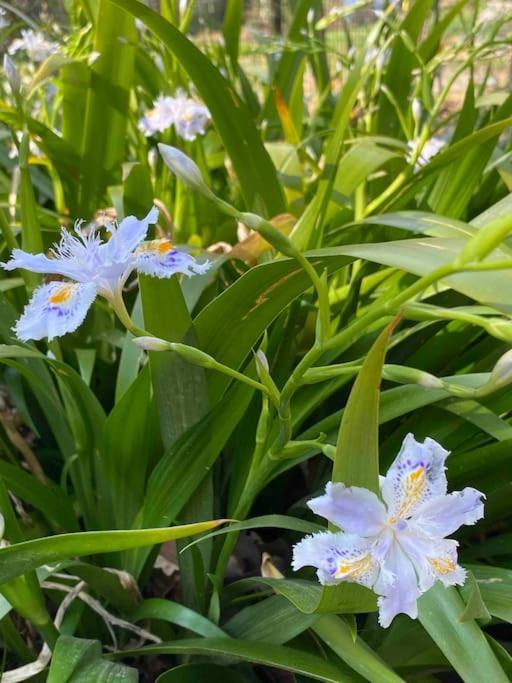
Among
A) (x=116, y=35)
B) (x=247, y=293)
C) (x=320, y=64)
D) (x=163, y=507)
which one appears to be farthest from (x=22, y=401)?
(x=320, y=64)

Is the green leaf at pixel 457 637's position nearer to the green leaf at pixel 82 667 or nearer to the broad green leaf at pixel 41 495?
the green leaf at pixel 82 667

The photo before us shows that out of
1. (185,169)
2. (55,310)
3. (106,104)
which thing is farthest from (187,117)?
(55,310)

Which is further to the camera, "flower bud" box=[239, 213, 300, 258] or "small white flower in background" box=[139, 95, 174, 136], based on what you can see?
"small white flower in background" box=[139, 95, 174, 136]

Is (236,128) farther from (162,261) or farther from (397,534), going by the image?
(397,534)

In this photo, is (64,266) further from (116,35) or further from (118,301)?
(116,35)

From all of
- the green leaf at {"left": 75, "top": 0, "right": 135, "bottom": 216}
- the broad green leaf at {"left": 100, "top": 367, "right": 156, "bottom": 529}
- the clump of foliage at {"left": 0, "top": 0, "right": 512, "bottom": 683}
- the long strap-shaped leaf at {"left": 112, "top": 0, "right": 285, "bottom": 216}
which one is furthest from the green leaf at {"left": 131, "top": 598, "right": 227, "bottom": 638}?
the green leaf at {"left": 75, "top": 0, "right": 135, "bottom": 216}

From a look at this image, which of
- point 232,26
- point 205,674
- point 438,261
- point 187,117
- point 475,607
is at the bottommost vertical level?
point 205,674

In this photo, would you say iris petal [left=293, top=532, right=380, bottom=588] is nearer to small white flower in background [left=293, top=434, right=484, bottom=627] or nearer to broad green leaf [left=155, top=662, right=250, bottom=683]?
small white flower in background [left=293, top=434, right=484, bottom=627]
